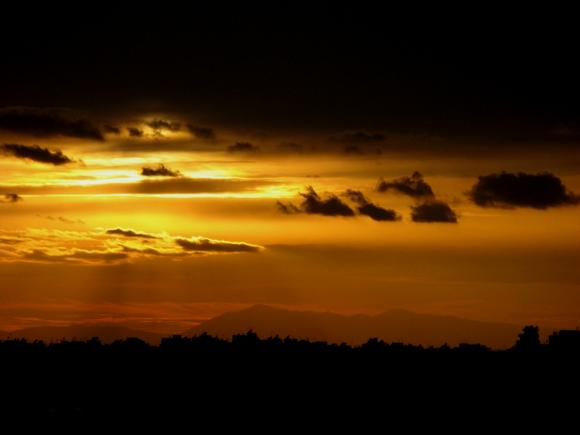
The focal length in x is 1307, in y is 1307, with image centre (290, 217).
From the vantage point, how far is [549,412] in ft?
433

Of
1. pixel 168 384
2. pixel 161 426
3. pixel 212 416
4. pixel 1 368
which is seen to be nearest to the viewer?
pixel 161 426

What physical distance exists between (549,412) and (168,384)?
45.7 metres

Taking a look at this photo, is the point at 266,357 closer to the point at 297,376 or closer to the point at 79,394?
the point at 297,376

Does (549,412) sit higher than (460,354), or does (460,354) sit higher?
(460,354)

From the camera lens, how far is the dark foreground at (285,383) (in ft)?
429

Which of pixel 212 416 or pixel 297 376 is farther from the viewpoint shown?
pixel 297 376

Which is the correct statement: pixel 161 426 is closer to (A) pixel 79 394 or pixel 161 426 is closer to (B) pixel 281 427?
(B) pixel 281 427

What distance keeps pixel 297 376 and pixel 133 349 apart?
40418 mm

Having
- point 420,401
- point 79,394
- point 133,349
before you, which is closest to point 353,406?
point 420,401

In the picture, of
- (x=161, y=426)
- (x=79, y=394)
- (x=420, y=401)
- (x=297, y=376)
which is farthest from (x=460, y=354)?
(x=161, y=426)

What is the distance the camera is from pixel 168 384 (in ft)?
502

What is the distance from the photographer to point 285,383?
155 m

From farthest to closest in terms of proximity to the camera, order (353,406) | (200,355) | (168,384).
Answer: (200,355) → (168,384) → (353,406)

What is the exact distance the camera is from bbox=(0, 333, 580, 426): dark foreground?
130750mm
